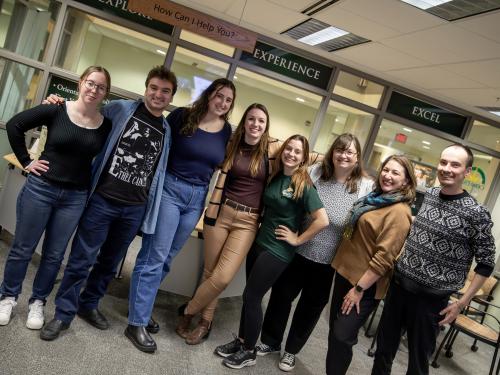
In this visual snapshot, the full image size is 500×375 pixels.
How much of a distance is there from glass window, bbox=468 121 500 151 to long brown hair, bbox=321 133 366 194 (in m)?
4.38

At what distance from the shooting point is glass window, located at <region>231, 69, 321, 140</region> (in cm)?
597

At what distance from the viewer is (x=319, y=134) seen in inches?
213

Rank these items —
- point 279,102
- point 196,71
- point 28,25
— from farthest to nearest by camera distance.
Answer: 1. point 279,102
2. point 196,71
3. point 28,25

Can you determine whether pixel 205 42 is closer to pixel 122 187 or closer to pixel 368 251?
pixel 122 187

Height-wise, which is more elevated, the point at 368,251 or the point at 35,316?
the point at 368,251

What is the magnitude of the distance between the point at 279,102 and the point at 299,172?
4731 millimetres

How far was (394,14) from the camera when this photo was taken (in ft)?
9.87

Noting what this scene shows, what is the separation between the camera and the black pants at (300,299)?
2.39 metres

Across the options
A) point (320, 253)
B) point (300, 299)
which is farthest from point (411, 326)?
point (300, 299)

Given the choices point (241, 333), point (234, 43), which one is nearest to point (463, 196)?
point (241, 333)

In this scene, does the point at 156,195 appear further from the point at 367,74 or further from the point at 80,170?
the point at 367,74

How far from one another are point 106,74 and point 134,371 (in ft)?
5.40

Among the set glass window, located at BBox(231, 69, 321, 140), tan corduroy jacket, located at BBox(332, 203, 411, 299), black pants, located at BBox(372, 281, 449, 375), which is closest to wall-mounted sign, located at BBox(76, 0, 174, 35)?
glass window, located at BBox(231, 69, 321, 140)

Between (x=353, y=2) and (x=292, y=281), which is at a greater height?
(x=353, y=2)
